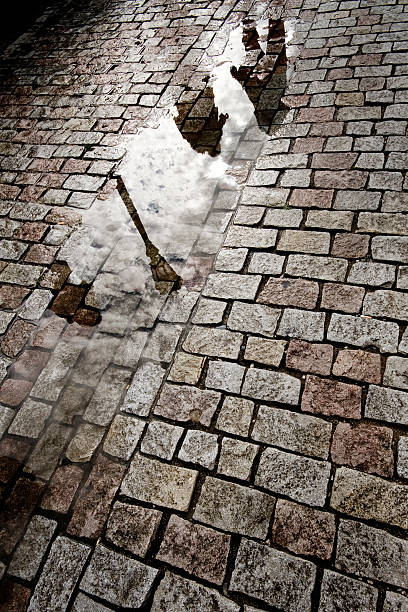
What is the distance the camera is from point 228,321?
3359mm

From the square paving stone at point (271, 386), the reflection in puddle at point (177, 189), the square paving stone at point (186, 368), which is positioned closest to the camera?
the square paving stone at point (271, 386)

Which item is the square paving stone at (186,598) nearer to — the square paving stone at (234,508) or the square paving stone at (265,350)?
the square paving stone at (234,508)

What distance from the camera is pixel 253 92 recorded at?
17.5 ft

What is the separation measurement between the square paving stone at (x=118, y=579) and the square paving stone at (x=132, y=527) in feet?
0.22

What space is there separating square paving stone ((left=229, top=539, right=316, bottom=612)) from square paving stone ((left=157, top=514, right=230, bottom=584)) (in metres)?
0.09

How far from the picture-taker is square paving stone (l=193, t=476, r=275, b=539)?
2.44 metres

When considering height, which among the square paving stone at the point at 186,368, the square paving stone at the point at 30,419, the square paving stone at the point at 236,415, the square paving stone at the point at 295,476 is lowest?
the square paving stone at the point at 295,476

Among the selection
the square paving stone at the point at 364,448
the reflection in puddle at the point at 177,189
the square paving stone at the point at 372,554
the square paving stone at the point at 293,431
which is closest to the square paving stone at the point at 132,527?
the square paving stone at the point at 293,431

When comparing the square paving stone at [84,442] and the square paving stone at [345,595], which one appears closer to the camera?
the square paving stone at [345,595]

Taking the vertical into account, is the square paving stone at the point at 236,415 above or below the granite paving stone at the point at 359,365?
above

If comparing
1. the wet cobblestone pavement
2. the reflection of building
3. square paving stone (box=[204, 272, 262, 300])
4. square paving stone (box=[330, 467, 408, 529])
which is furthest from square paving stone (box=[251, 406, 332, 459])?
the reflection of building

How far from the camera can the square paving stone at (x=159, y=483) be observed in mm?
2602

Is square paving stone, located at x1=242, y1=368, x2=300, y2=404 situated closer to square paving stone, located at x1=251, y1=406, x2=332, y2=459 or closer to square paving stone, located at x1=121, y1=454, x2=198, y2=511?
square paving stone, located at x1=251, y1=406, x2=332, y2=459

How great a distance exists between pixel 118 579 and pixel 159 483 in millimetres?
552
